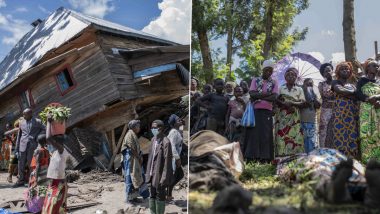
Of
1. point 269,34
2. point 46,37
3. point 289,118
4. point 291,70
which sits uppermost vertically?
point 46,37

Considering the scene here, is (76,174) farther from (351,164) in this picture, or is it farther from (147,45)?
(351,164)

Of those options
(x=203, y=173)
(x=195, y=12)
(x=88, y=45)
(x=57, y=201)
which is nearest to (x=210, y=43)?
(x=195, y=12)

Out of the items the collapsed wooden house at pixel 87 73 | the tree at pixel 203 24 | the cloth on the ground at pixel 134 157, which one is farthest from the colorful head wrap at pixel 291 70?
the cloth on the ground at pixel 134 157

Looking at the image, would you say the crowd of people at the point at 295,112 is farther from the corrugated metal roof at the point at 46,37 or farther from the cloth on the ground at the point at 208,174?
the corrugated metal roof at the point at 46,37

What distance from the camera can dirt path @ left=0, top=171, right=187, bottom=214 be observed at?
3.06 m

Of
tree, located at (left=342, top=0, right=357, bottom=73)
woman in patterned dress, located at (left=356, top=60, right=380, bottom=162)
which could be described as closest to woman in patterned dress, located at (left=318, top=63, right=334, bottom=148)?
woman in patterned dress, located at (left=356, top=60, right=380, bottom=162)

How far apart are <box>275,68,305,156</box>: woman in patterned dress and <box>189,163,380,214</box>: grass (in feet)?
2.52

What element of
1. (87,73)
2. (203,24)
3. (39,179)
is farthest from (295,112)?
(87,73)

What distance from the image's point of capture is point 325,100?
2.43m

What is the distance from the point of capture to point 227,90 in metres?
2.29

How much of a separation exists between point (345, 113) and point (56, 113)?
2.35 meters

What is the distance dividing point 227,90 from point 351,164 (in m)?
1.13

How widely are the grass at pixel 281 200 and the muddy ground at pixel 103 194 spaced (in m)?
1.59

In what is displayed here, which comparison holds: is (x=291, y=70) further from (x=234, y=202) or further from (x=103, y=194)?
(x=103, y=194)
